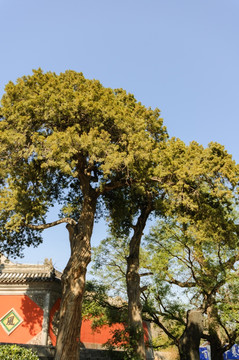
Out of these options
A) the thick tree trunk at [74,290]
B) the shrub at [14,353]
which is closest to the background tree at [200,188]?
the thick tree trunk at [74,290]

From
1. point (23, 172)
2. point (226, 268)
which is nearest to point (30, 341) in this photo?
point (23, 172)

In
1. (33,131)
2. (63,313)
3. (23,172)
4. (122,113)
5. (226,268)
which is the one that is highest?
(122,113)

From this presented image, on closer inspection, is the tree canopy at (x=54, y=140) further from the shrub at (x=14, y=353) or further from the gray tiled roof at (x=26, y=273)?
the gray tiled roof at (x=26, y=273)

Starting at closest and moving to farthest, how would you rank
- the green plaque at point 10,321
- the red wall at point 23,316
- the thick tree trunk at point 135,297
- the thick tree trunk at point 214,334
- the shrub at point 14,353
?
the shrub at point 14,353
the thick tree trunk at point 135,297
the thick tree trunk at point 214,334
the red wall at point 23,316
the green plaque at point 10,321

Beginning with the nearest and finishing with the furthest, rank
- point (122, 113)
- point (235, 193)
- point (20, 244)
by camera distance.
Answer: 1. point (235, 193)
2. point (122, 113)
3. point (20, 244)

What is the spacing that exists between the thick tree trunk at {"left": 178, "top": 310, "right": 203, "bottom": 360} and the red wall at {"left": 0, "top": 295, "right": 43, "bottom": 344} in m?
6.38

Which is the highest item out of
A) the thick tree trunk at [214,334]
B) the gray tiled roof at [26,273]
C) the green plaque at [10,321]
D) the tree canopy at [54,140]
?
the tree canopy at [54,140]

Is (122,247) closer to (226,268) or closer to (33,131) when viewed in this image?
(226,268)

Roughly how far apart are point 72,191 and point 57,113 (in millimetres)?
4038

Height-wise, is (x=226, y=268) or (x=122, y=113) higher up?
(x=122, y=113)

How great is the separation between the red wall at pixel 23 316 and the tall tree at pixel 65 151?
157 inches

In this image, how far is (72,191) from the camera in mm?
11047

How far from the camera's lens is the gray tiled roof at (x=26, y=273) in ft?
40.3

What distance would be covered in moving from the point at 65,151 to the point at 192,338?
20.4 feet
